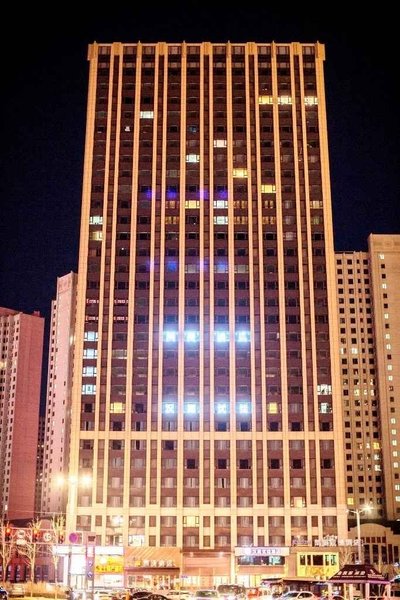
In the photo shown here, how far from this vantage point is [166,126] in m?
158

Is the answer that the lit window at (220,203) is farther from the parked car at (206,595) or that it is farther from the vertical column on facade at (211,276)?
the parked car at (206,595)

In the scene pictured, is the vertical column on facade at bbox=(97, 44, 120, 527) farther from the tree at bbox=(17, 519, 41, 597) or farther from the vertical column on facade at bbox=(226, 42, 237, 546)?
the vertical column on facade at bbox=(226, 42, 237, 546)

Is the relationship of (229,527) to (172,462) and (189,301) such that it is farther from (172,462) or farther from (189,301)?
(189,301)

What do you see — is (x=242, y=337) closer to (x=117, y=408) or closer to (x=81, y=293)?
(x=117, y=408)

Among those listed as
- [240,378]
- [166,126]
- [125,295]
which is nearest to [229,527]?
[240,378]

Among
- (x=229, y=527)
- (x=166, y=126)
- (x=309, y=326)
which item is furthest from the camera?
(x=166, y=126)

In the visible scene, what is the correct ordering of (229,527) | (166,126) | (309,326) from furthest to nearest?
(166,126) → (309,326) → (229,527)

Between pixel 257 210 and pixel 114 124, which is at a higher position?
pixel 114 124

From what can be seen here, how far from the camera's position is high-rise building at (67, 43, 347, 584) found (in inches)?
5379

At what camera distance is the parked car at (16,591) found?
79.8m

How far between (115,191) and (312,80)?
44661 millimetres

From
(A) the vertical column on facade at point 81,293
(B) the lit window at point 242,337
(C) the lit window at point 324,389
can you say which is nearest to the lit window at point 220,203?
(A) the vertical column on facade at point 81,293

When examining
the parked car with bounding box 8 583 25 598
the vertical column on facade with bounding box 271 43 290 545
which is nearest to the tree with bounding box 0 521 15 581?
the parked car with bounding box 8 583 25 598

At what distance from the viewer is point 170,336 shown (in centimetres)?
14612
